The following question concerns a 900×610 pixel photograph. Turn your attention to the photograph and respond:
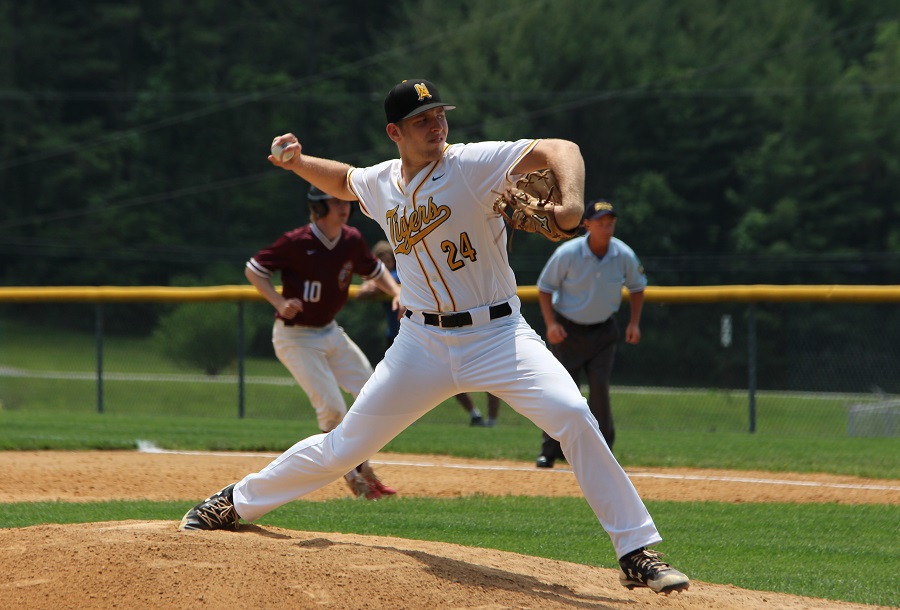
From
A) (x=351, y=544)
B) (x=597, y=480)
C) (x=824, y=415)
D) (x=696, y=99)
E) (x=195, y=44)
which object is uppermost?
(x=195, y=44)

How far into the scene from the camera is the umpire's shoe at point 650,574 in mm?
4551

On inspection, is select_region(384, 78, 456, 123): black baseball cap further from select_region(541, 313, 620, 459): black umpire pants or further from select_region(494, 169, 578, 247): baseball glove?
select_region(541, 313, 620, 459): black umpire pants

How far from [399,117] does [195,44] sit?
164 ft

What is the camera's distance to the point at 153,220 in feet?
162

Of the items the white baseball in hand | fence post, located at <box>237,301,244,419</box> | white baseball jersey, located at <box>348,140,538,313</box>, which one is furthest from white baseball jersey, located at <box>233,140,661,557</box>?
fence post, located at <box>237,301,244,419</box>

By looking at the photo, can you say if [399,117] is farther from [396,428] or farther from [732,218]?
[732,218]

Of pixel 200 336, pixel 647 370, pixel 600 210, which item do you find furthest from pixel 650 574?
pixel 200 336

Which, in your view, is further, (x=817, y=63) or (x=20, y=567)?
(x=817, y=63)

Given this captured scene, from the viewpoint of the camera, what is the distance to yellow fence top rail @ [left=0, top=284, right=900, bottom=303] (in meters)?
12.5

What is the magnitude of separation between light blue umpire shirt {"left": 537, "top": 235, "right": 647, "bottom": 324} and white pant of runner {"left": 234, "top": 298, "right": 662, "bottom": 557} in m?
4.35

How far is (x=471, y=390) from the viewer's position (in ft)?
16.5

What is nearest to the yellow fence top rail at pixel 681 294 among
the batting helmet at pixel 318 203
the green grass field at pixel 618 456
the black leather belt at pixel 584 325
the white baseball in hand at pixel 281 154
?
the green grass field at pixel 618 456

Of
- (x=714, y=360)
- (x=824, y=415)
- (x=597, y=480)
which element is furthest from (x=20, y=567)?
(x=714, y=360)

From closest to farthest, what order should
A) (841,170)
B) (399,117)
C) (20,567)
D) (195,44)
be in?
(20,567) → (399,117) → (841,170) → (195,44)
